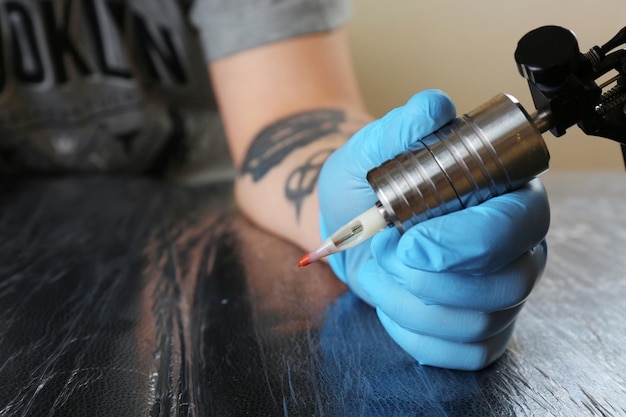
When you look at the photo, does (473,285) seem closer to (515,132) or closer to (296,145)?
(515,132)

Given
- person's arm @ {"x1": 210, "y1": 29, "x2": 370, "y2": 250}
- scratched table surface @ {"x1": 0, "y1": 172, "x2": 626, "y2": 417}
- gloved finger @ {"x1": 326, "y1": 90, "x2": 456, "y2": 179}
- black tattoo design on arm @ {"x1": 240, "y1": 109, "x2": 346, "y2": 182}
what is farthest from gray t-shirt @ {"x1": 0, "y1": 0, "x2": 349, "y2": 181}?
gloved finger @ {"x1": 326, "y1": 90, "x2": 456, "y2": 179}

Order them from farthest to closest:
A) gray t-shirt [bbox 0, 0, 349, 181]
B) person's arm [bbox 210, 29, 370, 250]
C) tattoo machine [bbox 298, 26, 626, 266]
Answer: gray t-shirt [bbox 0, 0, 349, 181] < person's arm [bbox 210, 29, 370, 250] < tattoo machine [bbox 298, 26, 626, 266]

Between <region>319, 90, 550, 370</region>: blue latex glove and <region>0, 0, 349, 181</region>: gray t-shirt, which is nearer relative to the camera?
<region>319, 90, 550, 370</region>: blue latex glove

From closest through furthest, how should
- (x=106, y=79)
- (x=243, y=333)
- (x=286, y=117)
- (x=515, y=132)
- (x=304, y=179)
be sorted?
(x=515, y=132), (x=243, y=333), (x=304, y=179), (x=286, y=117), (x=106, y=79)

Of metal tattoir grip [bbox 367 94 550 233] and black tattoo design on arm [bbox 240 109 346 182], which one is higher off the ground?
metal tattoir grip [bbox 367 94 550 233]

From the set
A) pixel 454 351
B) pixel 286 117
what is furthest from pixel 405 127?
pixel 286 117

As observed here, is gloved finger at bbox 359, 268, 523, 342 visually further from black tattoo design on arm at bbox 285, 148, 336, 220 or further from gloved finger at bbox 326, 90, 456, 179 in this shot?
black tattoo design on arm at bbox 285, 148, 336, 220

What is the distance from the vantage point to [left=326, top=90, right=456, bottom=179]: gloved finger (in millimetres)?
399

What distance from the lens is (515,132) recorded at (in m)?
0.36

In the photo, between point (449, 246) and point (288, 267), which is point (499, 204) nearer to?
point (449, 246)

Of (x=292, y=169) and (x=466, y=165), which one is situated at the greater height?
(x=466, y=165)

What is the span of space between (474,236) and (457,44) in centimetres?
50

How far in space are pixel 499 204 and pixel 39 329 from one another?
379 mm

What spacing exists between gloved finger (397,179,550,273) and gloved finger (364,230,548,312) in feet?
0.04
